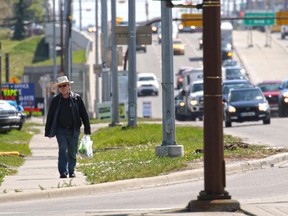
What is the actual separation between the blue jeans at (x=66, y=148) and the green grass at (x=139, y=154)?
1.32 feet

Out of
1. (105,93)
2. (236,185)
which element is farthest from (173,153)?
(105,93)

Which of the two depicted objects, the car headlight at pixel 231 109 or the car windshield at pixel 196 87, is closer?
the car headlight at pixel 231 109

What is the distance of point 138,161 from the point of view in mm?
21844

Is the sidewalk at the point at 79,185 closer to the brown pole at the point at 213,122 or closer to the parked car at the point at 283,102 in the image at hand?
the brown pole at the point at 213,122

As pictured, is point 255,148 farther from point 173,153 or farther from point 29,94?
point 29,94

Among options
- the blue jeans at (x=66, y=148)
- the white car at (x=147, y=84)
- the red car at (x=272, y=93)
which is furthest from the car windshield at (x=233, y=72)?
the blue jeans at (x=66, y=148)

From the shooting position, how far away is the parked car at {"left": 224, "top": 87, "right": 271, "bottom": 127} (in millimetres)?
41938

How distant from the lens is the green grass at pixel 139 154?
1958cm

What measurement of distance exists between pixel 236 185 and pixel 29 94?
4088 centimetres

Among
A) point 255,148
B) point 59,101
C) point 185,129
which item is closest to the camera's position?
point 59,101

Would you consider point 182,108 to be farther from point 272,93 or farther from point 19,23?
point 19,23

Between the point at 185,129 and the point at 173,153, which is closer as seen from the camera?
the point at 173,153

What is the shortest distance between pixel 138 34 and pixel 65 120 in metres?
17.7

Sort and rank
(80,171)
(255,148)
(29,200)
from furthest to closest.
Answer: (255,148)
(80,171)
(29,200)
